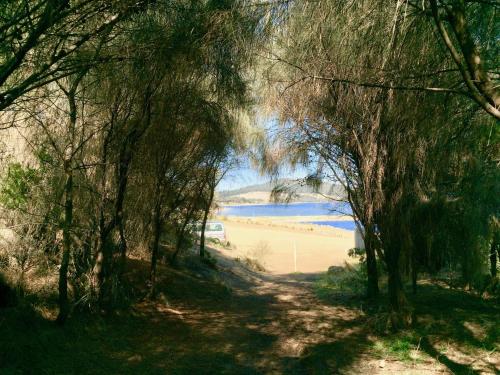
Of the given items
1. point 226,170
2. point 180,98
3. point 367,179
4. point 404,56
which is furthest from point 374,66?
point 226,170

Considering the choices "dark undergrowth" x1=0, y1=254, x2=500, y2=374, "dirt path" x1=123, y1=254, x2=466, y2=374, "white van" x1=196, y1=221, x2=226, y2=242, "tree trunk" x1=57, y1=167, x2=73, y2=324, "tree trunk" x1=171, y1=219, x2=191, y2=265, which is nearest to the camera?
"dark undergrowth" x1=0, y1=254, x2=500, y2=374

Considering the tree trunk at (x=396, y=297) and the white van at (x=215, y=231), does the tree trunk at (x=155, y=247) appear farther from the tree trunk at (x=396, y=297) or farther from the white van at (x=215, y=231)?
the white van at (x=215, y=231)

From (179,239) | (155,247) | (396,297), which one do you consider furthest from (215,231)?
(396,297)

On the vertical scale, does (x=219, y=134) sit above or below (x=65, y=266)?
above

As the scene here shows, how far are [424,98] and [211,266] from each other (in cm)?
1119

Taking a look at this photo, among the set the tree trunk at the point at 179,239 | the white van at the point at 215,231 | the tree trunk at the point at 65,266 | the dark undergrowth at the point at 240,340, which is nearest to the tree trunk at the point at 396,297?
the dark undergrowth at the point at 240,340

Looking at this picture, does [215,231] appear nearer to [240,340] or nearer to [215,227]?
[215,227]

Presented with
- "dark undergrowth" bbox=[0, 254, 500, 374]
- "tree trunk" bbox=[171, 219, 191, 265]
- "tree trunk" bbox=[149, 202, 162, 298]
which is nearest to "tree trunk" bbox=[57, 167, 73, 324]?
"dark undergrowth" bbox=[0, 254, 500, 374]

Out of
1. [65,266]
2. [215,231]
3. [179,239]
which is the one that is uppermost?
[215,231]

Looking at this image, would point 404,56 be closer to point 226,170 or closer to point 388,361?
point 388,361

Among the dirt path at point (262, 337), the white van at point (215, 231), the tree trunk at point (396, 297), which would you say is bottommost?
the dirt path at point (262, 337)

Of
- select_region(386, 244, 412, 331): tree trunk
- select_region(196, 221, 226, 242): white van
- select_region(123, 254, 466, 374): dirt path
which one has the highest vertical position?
select_region(196, 221, 226, 242): white van

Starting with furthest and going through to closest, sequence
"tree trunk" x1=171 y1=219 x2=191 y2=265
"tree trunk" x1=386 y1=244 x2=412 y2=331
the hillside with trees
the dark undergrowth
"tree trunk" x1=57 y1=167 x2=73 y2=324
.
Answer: "tree trunk" x1=171 y1=219 x2=191 y2=265, "tree trunk" x1=386 y1=244 x2=412 y2=331, "tree trunk" x1=57 y1=167 x2=73 y2=324, the dark undergrowth, the hillside with trees

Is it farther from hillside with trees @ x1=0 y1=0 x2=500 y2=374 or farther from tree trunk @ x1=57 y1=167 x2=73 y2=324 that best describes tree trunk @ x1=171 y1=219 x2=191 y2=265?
tree trunk @ x1=57 y1=167 x2=73 y2=324
